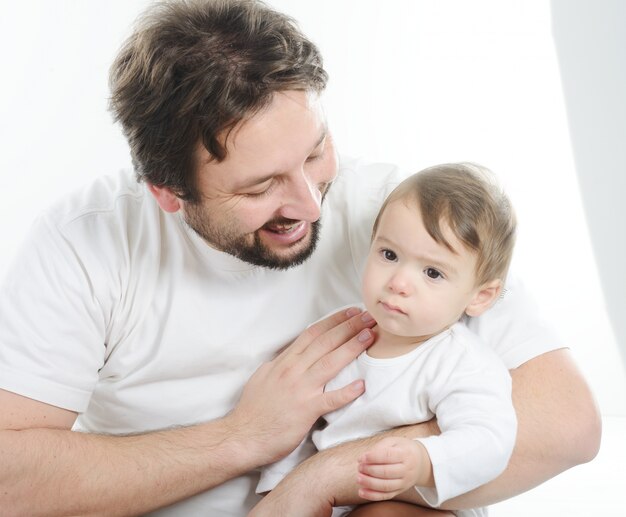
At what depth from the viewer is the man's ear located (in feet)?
6.42

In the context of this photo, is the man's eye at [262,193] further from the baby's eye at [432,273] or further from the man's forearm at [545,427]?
the man's forearm at [545,427]

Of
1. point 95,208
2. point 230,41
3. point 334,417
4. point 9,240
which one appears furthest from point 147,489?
point 9,240

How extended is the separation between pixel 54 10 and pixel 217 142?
236 centimetres

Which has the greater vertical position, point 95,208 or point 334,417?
point 95,208

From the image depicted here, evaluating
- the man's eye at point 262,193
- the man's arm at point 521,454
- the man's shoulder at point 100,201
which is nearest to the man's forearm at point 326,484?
the man's arm at point 521,454

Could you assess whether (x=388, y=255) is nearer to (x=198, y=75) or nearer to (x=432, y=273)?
(x=432, y=273)

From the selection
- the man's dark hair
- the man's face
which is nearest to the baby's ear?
the man's face

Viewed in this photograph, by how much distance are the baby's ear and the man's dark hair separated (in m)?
0.50

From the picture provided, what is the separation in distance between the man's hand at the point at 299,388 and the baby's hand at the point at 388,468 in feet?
1.04

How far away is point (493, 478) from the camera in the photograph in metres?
1.71

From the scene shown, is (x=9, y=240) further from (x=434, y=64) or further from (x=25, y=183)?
(x=434, y=64)

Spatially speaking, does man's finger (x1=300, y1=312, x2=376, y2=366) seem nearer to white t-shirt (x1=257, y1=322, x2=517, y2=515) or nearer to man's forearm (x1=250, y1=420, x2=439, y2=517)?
white t-shirt (x1=257, y1=322, x2=517, y2=515)

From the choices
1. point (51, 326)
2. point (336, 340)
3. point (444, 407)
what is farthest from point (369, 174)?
point (51, 326)

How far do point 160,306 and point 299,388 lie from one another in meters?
0.35
